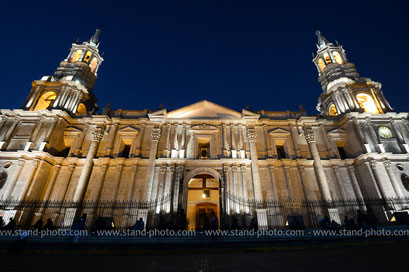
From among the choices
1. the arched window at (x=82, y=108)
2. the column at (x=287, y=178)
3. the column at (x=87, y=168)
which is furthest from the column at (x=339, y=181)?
the arched window at (x=82, y=108)

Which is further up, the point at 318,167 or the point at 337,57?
the point at 337,57

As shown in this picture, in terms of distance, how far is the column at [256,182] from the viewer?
14659 millimetres

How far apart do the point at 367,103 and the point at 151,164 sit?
82.3 feet

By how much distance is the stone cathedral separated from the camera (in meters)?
16.4

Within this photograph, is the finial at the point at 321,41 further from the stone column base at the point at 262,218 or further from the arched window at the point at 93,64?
the arched window at the point at 93,64

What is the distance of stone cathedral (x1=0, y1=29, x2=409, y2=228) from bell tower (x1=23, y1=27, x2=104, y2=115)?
0.14 m

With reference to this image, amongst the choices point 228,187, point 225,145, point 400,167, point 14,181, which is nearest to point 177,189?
point 228,187

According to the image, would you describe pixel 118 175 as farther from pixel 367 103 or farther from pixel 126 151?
pixel 367 103

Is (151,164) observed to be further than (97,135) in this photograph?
No

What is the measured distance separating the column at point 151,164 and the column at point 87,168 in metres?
5.25

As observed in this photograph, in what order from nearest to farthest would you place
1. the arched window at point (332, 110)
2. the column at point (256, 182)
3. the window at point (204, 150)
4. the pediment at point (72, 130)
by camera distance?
1. the column at point (256, 182)
2. the window at point (204, 150)
3. the pediment at point (72, 130)
4. the arched window at point (332, 110)

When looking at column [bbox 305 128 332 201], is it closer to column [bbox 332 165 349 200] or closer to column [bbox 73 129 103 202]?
column [bbox 332 165 349 200]

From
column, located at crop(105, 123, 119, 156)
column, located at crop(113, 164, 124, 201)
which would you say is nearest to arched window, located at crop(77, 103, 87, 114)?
column, located at crop(105, 123, 119, 156)

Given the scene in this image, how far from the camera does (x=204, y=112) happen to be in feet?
69.2
